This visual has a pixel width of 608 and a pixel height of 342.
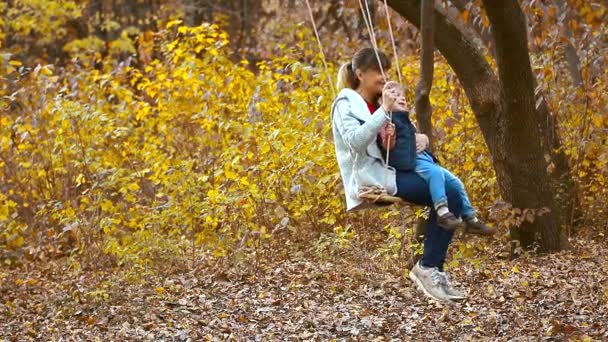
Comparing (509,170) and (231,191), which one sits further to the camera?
(231,191)

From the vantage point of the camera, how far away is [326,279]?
30.6 ft

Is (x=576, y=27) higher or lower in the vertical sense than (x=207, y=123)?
higher

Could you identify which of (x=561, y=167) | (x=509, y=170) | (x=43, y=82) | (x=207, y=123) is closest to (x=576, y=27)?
(x=561, y=167)

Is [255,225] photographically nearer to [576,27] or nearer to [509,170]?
[509,170]

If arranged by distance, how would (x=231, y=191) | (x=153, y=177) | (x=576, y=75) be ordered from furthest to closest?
(x=576, y=75) → (x=153, y=177) → (x=231, y=191)

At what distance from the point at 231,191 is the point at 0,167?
299 cm

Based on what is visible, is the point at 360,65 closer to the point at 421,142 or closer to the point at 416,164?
the point at 421,142

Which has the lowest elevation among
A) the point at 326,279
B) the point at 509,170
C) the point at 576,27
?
the point at 326,279

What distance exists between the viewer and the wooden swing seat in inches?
274

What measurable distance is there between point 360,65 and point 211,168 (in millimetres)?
4739

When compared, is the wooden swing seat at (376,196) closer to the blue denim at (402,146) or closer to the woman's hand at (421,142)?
the blue denim at (402,146)

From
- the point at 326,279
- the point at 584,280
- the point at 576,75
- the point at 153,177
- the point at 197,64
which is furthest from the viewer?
the point at 576,75

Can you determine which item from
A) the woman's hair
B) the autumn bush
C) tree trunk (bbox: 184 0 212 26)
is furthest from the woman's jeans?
tree trunk (bbox: 184 0 212 26)

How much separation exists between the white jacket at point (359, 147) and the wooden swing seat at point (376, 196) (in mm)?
54
